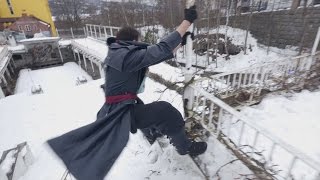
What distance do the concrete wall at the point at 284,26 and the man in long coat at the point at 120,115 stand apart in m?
14.6

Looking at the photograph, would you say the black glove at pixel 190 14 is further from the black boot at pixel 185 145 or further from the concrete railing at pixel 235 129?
the black boot at pixel 185 145

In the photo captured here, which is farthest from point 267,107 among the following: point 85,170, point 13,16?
point 13,16

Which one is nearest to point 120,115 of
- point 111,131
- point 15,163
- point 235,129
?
point 111,131

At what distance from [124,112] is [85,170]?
0.61 metres

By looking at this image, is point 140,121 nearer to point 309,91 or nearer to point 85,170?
point 85,170

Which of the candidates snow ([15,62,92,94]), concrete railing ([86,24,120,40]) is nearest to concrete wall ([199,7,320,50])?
concrete railing ([86,24,120,40])

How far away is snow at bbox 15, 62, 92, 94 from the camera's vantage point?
12366 millimetres

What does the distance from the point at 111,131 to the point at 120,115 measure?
0.58 ft

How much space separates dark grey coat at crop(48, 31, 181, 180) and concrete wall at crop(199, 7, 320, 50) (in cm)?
1479

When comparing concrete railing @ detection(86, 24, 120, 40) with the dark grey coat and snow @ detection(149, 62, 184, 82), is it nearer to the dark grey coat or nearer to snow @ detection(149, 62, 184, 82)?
snow @ detection(149, 62, 184, 82)

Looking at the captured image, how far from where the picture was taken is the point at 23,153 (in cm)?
328

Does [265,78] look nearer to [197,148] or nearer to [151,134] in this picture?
[197,148]

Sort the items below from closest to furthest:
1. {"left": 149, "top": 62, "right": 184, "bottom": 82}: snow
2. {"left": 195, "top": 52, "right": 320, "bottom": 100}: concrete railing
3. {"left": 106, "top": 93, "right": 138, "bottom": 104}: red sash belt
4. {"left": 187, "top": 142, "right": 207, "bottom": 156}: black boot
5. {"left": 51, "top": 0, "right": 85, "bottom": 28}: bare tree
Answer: {"left": 106, "top": 93, "right": 138, "bottom": 104}: red sash belt, {"left": 187, "top": 142, "right": 207, "bottom": 156}: black boot, {"left": 195, "top": 52, "right": 320, "bottom": 100}: concrete railing, {"left": 149, "top": 62, "right": 184, "bottom": 82}: snow, {"left": 51, "top": 0, "right": 85, "bottom": 28}: bare tree

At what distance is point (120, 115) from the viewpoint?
2.01 meters
